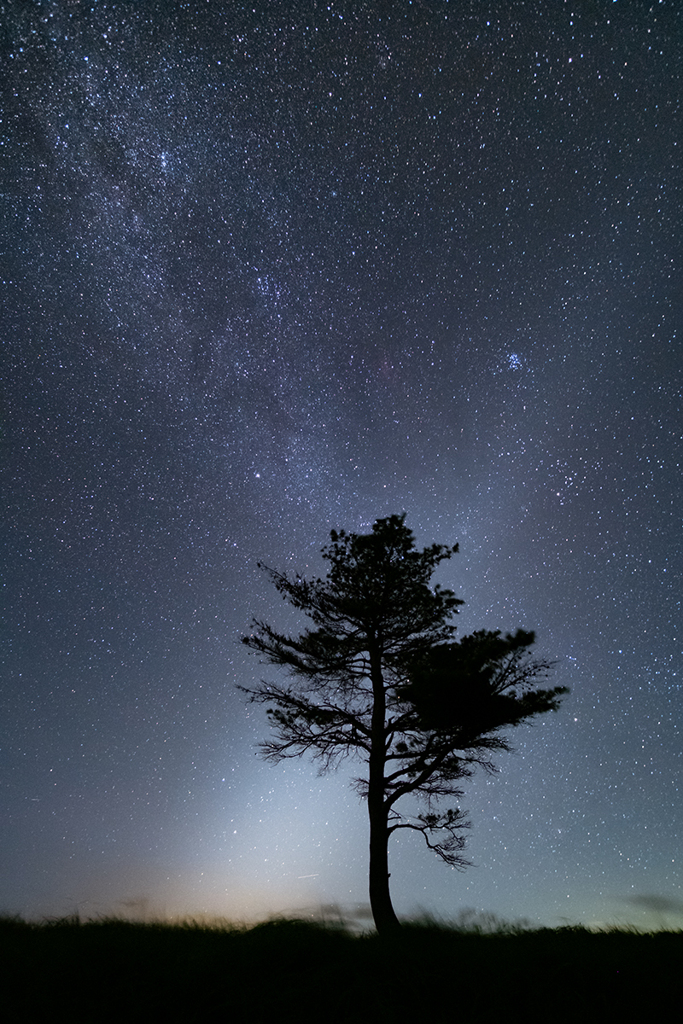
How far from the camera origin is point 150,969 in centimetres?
535

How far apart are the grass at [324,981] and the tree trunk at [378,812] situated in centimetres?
616

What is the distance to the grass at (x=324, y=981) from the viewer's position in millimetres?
4582

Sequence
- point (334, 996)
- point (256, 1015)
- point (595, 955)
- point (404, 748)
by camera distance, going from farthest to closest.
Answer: point (404, 748)
point (595, 955)
point (334, 996)
point (256, 1015)

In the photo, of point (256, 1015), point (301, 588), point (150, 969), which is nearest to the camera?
point (256, 1015)

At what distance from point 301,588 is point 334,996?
411 inches

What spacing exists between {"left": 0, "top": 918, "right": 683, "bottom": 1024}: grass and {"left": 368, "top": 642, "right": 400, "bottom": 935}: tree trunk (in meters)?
6.16

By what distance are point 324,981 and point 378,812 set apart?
8.63m

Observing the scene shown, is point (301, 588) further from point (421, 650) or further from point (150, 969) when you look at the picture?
point (150, 969)

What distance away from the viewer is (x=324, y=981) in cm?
506

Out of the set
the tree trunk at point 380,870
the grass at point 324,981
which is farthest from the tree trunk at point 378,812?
the grass at point 324,981

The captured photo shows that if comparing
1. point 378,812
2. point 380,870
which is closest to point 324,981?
point 380,870

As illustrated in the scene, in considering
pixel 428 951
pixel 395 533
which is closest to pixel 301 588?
pixel 395 533

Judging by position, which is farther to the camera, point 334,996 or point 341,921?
point 341,921

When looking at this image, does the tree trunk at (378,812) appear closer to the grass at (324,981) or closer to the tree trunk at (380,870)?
the tree trunk at (380,870)
